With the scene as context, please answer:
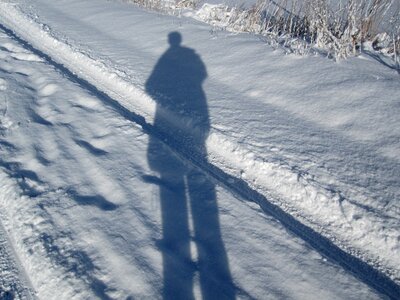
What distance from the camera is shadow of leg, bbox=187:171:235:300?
8.21 ft

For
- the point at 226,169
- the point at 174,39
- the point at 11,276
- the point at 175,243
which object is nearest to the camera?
the point at 11,276

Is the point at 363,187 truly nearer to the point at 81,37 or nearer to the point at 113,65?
the point at 113,65

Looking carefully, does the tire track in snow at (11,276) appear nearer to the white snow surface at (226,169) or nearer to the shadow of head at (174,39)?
the white snow surface at (226,169)

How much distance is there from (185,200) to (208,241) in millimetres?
523

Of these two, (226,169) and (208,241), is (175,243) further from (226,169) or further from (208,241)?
(226,169)

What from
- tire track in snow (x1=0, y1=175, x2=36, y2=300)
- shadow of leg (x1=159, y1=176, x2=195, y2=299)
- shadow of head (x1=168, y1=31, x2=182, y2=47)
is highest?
shadow of head (x1=168, y1=31, x2=182, y2=47)

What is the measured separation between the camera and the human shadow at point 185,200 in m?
→ 2.56

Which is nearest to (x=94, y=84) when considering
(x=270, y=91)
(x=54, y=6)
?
(x=270, y=91)

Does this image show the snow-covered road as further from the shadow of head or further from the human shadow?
the shadow of head

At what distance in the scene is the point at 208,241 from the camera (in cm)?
286

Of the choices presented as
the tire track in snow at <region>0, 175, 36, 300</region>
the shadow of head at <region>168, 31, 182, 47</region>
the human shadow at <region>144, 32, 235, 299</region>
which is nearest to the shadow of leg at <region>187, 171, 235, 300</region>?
the human shadow at <region>144, 32, 235, 299</region>

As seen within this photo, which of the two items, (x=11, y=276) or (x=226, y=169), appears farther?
(x=226, y=169)

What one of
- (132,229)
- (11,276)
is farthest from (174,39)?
(11,276)

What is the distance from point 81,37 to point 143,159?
180 inches
